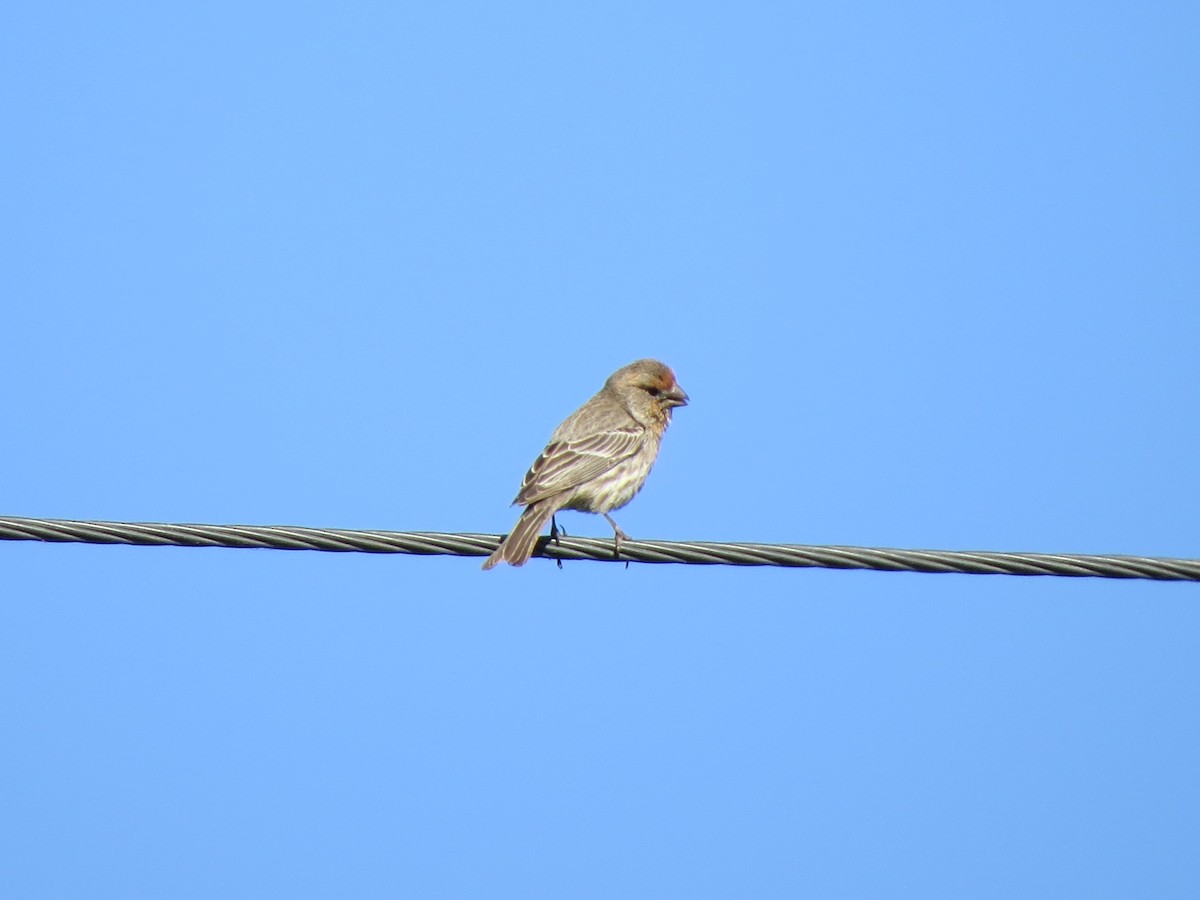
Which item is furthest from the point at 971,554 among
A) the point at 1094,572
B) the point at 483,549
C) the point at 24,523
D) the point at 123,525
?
the point at 24,523

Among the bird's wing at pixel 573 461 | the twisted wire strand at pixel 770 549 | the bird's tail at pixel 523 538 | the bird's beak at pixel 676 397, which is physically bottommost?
the twisted wire strand at pixel 770 549

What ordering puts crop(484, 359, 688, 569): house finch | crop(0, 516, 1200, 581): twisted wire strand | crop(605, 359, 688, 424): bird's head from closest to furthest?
crop(0, 516, 1200, 581): twisted wire strand < crop(484, 359, 688, 569): house finch < crop(605, 359, 688, 424): bird's head

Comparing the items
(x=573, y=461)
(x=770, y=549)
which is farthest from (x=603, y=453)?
(x=770, y=549)

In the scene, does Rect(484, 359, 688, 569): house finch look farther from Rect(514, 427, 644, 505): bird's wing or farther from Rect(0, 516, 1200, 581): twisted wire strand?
Rect(0, 516, 1200, 581): twisted wire strand

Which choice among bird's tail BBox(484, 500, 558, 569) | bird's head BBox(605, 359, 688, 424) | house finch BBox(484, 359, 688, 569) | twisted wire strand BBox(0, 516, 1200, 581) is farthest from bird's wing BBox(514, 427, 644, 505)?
twisted wire strand BBox(0, 516, 1200, 581)

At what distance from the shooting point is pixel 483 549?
783 centimetres

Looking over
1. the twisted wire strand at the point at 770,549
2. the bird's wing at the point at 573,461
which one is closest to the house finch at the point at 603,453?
the bird's wing at the point at 573,461

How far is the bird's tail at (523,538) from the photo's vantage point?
8984 millimetres

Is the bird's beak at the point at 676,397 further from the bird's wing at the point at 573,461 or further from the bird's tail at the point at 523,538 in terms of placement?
the bird's tail at the point at 523,538

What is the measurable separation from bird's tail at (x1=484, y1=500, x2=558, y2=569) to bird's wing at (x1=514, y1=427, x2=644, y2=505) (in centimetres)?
20

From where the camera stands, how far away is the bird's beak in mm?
12211

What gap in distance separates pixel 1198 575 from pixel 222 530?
4.53 m

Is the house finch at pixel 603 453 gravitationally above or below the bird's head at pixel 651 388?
below

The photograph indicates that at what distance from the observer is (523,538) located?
364 inches
